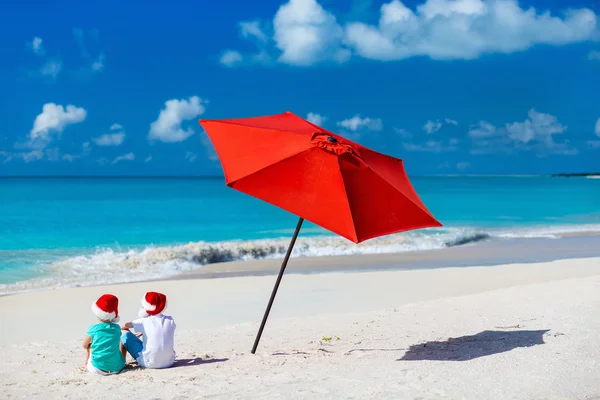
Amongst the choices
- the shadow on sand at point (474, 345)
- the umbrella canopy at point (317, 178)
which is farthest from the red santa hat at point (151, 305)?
the shadow on sand at point (474, 345)

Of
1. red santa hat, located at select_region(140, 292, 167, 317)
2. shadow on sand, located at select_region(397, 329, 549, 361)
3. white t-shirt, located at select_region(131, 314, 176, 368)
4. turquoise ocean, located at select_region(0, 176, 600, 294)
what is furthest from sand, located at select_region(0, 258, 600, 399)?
turquoise ocean, located at select_region(0, 176, 600, 294)

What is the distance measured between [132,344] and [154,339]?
0.23 meters

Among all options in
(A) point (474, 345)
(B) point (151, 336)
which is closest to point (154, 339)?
(B) point (151, 336)

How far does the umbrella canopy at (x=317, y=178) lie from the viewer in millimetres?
5527

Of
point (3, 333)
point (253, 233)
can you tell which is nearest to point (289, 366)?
point (3, 333)

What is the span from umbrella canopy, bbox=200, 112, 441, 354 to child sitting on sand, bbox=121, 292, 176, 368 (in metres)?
1.51

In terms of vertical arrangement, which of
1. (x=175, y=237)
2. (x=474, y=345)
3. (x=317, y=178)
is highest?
(x=175, y=237)

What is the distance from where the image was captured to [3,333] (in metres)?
9.14

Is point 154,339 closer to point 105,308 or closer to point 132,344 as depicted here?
point 132,344

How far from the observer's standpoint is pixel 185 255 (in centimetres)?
1886

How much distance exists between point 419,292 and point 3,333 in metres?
6.96

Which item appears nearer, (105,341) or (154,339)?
(105,341)

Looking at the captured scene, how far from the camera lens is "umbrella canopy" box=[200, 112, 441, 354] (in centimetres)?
553

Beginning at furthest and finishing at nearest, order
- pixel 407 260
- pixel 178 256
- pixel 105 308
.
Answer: pixel 178 256 < pixel 407 260 < pixel 105 308
